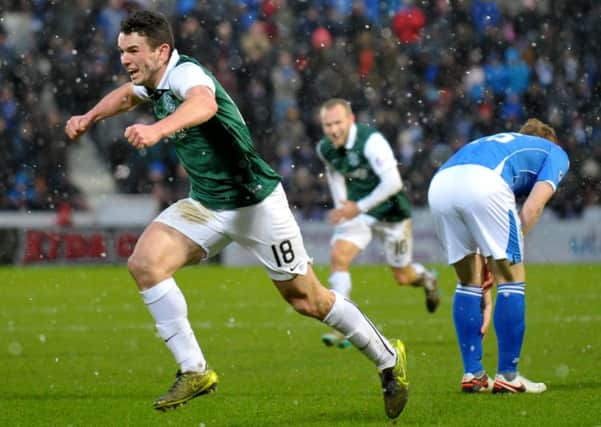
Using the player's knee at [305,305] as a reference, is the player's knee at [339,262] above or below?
below

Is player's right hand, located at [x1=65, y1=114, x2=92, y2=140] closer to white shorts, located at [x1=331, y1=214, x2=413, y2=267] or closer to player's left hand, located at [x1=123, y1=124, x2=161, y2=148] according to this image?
player's left hand, located at [x1=123, y1=124, x2=161, y2=148]

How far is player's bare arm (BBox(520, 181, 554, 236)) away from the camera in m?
7.37

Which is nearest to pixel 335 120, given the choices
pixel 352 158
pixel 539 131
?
pixel 352 158

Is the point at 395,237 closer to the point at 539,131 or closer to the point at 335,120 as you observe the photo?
the point at 335,120

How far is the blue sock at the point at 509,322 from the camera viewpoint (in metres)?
7.53

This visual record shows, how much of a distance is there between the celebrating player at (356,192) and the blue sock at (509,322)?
3.37 meters

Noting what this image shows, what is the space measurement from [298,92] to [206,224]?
49.8 ft

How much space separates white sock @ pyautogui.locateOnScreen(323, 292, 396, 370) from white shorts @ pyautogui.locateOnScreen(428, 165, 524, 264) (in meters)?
1.05

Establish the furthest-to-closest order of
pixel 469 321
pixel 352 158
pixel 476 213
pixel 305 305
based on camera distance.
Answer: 1. pixel 352 158
2. pixel 469 321
3. pixel 476 213
4. pixel 305 305

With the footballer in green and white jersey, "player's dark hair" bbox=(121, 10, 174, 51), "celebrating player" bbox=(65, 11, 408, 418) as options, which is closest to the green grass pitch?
"celebrating player" bbox=(65, 11, 408, 418)

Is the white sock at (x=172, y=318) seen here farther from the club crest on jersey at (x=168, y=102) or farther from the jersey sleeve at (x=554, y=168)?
the jersey sleeve at (x=554, y=168)

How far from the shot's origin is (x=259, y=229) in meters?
6.64

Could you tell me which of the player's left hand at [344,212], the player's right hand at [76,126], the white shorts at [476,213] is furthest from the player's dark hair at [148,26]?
the player's left hand at [344,212]

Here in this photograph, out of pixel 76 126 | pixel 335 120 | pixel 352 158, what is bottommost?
pixel 352 158
